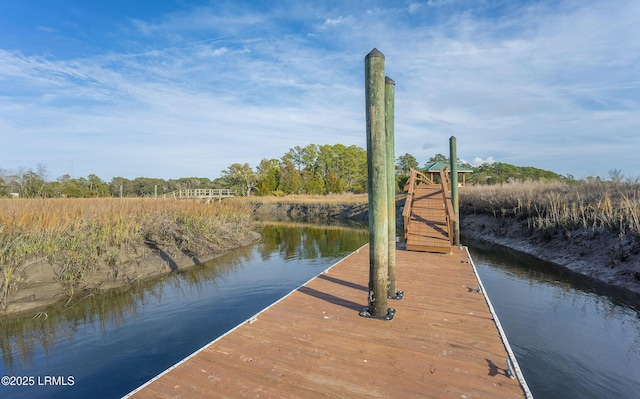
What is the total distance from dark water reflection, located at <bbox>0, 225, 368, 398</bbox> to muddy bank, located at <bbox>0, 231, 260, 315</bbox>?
411 millimetres

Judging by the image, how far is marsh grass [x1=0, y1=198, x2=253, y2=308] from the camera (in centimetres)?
774

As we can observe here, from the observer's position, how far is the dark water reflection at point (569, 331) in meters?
4.23

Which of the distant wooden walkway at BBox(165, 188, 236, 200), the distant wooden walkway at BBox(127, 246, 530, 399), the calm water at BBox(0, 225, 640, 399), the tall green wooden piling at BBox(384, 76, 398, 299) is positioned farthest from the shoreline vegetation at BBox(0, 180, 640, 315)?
the distant wooden walkway at BBox(165, 188, 236, 200)

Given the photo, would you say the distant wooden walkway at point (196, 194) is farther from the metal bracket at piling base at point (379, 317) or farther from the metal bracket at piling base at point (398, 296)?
the metal bracket at piling base at point (379, 317)

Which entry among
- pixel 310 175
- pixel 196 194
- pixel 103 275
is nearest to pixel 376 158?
pixel 103 275

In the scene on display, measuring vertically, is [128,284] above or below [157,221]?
below

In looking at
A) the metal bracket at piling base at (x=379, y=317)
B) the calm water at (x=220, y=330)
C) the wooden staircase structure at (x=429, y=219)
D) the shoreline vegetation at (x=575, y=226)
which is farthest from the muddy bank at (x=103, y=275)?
the shoreline vegetation at (x=575, y=226)

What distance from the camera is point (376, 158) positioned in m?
3.98

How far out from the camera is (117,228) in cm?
1024

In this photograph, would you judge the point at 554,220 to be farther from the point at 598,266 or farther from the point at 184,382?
the point at 184,382

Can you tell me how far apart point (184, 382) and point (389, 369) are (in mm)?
1924

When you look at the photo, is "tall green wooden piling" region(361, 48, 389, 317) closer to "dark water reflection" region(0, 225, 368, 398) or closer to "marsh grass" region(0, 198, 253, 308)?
"dark water reflection" region(0, 225, 368, 398)

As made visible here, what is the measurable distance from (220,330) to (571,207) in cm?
1383

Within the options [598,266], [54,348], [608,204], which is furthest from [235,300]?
[608,204]
